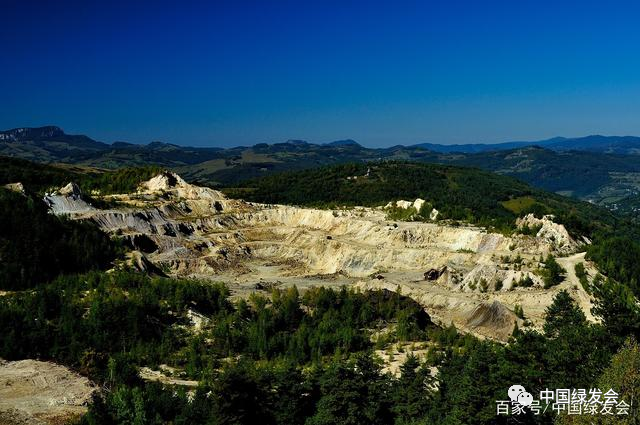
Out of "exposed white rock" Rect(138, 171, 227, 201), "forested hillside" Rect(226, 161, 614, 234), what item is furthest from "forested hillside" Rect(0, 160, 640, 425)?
"forested hillside" Rect(226, 161, 614, 234)

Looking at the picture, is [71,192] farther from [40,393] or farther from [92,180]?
[40,393]

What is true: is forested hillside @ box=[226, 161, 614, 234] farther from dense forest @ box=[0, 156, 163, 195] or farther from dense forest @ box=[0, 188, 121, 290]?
dense forest @ box=[0, 188, 121, 290]

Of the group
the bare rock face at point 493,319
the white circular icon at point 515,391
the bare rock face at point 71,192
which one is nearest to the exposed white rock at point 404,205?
the bare rock face at point 493,319

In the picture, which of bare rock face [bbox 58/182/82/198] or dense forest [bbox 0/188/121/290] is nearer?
dense forest [bbox 0/188/121/290]

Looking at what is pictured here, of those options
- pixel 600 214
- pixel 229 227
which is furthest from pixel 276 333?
pixel 600 214

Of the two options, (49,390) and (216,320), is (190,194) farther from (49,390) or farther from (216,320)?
(49,390)

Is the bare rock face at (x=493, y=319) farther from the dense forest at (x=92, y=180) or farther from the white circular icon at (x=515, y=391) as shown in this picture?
the dense forest at (x=92, y=180)

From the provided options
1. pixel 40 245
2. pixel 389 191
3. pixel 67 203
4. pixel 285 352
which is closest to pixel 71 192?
pixel 67 203
